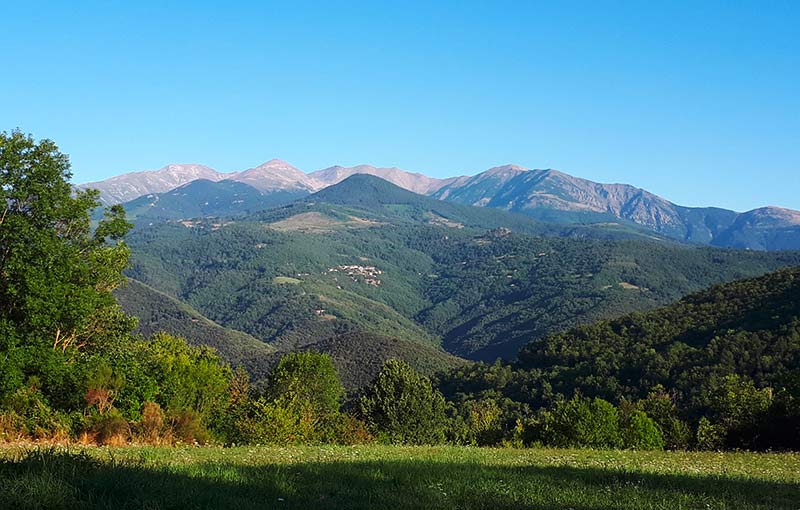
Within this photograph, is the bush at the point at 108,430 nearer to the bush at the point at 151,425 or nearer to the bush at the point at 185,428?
the bush at the point at 151,425

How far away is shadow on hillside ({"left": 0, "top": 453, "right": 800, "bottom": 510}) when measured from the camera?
282 inches

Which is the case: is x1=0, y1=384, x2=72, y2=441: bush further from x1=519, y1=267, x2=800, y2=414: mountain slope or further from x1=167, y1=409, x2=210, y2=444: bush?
x1=519, y1=267, x2=800, y2=414: mountain slope

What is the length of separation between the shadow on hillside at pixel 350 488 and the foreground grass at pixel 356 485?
15 mm

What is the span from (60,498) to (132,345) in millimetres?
25458

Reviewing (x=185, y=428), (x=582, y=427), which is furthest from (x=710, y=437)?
(x=185, y=428)

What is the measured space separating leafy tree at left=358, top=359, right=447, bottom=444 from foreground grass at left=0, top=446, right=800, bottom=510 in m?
49.2

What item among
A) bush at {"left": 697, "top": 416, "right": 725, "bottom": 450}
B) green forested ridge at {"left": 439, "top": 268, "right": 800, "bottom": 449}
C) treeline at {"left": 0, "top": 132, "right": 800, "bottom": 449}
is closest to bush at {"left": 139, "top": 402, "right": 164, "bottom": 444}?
treeline at {"left": 0, "top": 132, "right": 800, "bottom": 449}

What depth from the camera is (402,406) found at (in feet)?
208

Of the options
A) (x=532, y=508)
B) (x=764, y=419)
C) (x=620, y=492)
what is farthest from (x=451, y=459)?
(x=764, y=419)

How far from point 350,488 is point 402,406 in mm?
55452

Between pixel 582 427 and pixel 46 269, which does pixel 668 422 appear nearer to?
pixel 582 427

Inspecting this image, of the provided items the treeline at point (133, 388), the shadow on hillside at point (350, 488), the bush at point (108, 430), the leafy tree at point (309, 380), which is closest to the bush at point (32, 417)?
the treeline at point (133, 388)

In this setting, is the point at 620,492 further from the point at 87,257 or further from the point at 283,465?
the point at 87,257

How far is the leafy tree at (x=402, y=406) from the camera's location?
61.7 metres
